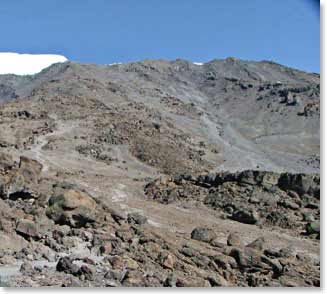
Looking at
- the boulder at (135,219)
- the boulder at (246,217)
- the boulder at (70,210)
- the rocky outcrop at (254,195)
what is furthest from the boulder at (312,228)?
the boulder at (70,210)

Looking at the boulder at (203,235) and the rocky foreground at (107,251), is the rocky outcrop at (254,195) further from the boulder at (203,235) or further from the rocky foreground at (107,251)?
the boulder at (203,235)

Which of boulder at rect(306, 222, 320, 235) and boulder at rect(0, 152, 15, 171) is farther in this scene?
boulder at rect(0, 152, 15, 171)

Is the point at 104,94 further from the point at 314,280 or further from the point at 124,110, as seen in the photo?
the point at 314,280

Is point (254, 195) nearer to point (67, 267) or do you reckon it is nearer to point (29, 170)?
point (29, 170)

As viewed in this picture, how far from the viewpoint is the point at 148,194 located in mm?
23969

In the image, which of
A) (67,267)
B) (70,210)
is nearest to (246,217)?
(70,210)

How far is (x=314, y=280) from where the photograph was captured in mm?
11266

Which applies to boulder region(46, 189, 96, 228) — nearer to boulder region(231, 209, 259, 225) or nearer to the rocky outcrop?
boulder region(231, 209, 259, 225)

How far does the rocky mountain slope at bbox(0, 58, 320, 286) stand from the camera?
35.8ft

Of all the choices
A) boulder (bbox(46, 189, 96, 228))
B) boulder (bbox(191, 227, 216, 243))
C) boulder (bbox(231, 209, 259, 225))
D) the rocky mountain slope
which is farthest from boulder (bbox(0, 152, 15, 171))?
boulder (bbox(231, 209, 259, 225))

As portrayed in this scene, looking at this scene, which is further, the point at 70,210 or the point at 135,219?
the point at 135,219

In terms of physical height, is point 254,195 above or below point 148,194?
A: above

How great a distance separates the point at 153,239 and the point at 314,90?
221 ft

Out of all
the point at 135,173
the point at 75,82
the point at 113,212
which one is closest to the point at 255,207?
the point at 113,212
